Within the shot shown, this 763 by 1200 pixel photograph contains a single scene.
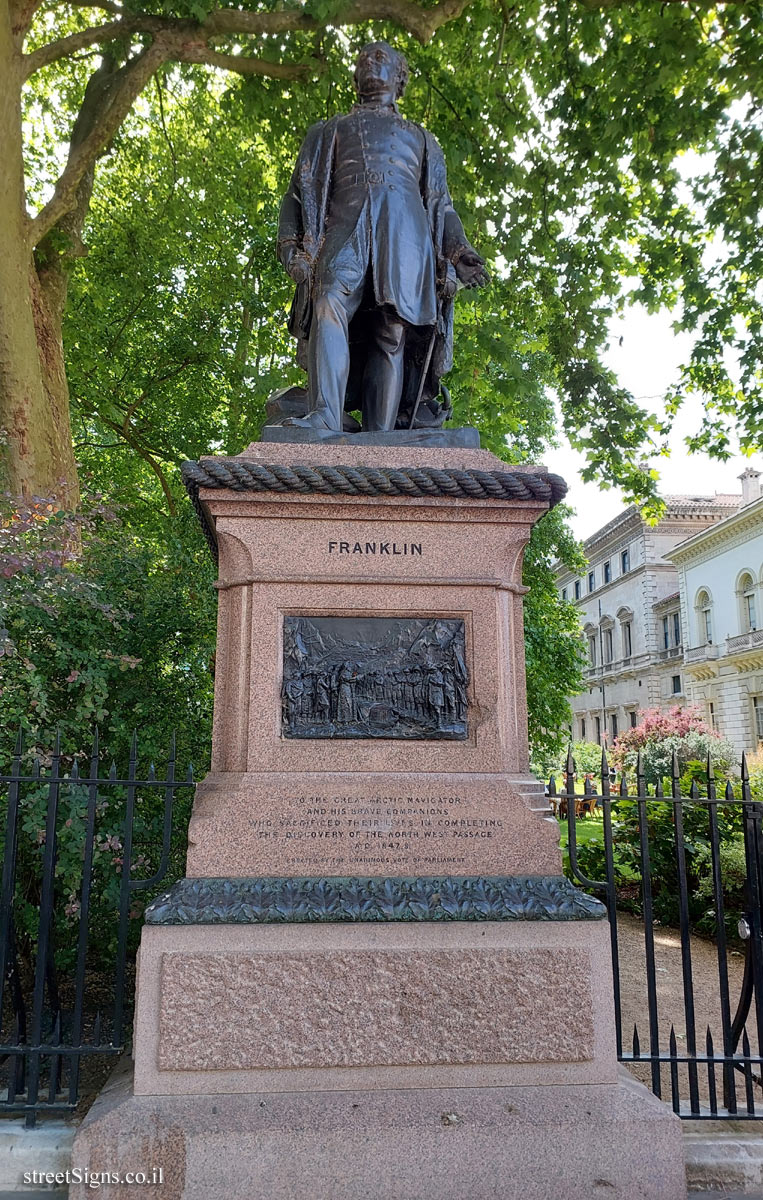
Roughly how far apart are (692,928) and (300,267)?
844 centimetres

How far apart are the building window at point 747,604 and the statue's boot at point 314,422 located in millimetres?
43998

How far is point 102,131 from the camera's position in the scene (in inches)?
Result: 432

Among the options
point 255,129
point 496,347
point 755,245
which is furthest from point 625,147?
point 255,129

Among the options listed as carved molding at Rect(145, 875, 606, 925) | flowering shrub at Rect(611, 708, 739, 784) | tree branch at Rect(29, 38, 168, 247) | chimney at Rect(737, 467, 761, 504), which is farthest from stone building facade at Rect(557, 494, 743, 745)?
carved molding at Rect(145, 875, 606, 925)

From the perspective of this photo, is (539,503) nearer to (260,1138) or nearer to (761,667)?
(260,1138)

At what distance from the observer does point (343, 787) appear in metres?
3.96

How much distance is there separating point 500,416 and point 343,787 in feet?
31.4

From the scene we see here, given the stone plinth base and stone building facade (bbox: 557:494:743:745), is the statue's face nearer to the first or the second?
the stone plinth base

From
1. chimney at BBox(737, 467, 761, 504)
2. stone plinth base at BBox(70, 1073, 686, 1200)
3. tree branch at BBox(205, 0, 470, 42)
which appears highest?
chimney at BBox(737, 467, 761, 504)

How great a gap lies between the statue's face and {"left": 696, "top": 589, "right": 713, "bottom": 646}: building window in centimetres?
4695

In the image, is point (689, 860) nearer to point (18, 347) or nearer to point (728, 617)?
point (18, 347)

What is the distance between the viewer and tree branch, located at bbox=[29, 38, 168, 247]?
10.4m

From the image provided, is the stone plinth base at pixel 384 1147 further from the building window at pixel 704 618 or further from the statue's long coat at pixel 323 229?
the building window at pixel 704 618

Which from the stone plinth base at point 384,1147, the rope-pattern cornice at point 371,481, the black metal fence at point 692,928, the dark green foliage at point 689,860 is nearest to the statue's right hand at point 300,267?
the rope-pattern cornice at point 371,481
